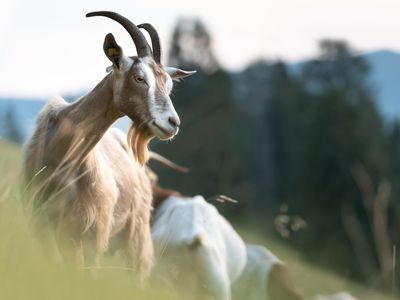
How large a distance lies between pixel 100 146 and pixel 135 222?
921 millimetres

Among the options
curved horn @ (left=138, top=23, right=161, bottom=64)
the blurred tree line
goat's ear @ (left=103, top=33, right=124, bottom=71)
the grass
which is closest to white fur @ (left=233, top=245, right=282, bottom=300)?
curved horn @ (left=138, top=23, right=161, bottom=64)

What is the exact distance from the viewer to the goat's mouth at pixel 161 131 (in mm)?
8086

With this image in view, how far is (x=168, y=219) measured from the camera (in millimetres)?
12570

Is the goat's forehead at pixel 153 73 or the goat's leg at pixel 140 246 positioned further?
the goat's leg at pixel 140 246

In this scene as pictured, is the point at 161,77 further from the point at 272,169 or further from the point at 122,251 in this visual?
the point at 272,169

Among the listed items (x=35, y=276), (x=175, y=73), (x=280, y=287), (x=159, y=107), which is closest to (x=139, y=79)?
(x=159, y=107)

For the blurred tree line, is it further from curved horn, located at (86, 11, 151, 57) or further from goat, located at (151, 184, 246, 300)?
curved horn, located at (86, 11, 151, 57)

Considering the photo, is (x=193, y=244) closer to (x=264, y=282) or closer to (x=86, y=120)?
(x=264, y=282)

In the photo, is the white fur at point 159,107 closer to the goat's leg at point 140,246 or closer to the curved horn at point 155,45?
the curved horn at point 155,45

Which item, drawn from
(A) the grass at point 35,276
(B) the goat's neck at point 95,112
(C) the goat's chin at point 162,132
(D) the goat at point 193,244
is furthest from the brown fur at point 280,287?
(A) the grass at point 35,276

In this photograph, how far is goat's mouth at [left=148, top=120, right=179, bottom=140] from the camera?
8086mm

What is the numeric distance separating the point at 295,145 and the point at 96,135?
65335mm

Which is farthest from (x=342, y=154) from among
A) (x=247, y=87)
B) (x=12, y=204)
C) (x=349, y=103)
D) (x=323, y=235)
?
(x=12, y=204)

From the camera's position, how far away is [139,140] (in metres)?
8.71
